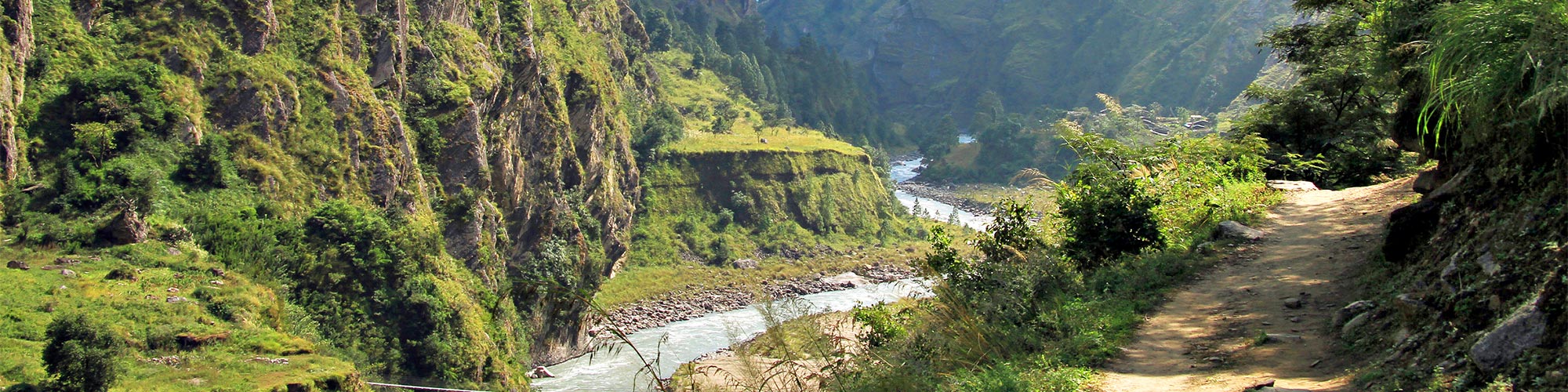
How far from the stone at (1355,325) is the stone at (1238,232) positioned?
5435mm

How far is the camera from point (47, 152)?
4512 cm

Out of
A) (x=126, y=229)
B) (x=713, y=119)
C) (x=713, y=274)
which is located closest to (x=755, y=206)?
(x=713, y=274)

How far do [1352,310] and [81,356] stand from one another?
107 feet

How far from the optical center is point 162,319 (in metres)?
37.1

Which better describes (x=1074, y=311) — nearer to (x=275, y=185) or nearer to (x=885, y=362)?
(x=885, y=362)

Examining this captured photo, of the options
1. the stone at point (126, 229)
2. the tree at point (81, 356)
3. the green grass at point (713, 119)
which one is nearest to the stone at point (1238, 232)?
the tree at point (81, 356)

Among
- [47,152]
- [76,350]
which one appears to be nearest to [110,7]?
[47,152]

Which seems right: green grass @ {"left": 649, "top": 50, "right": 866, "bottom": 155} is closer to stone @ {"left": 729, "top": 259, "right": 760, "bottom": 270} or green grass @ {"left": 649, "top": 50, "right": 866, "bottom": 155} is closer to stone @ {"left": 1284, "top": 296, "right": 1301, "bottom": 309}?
stone @ {"left": 729, "top": 259, "right": 760, "bottom": 270}

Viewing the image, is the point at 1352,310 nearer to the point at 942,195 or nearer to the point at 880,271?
the point at 880,271

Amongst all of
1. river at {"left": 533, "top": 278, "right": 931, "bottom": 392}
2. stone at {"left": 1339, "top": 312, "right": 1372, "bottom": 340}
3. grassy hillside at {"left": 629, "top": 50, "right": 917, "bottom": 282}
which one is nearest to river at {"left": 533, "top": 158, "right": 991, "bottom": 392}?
river at {"left": 533, "top": 278, "right": 931, "bottom": 392}

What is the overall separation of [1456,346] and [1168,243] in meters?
7.41

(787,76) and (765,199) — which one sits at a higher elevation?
(787,76)

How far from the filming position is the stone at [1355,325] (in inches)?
392

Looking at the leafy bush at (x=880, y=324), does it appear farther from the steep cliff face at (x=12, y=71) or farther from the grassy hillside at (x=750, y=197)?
the grassy hillside at (x=750, y=197)
